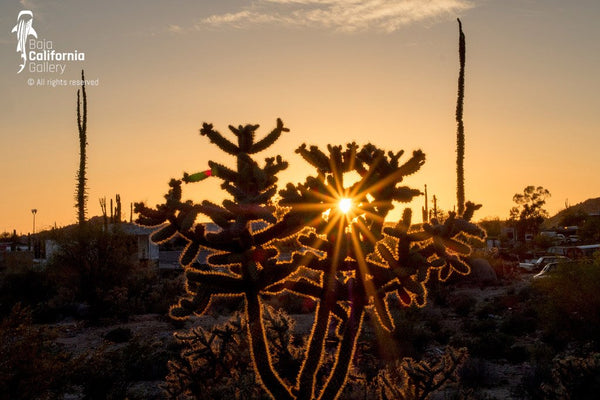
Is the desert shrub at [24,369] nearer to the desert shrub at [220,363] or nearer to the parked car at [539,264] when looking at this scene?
the desert shrub at [220,363]

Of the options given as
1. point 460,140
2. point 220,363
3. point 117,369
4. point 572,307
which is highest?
point 460,140

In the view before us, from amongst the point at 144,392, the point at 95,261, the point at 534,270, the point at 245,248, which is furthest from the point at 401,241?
the point at 534,270

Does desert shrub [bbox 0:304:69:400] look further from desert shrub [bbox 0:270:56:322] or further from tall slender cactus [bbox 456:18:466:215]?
tall slender cactus [bbox 456:18:466:215]

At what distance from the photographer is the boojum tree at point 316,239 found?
541 centimetres

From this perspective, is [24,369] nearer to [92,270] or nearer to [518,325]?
[518,325]

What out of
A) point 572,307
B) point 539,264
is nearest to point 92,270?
point 572,307

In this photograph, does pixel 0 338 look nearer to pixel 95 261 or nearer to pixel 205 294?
pixel 205 294

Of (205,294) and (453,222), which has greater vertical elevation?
(453,222)

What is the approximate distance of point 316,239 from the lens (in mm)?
5594

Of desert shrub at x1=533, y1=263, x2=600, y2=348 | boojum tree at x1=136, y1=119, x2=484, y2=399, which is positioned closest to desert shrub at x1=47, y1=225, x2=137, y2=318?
desert shrub at x1=533, y1=263, x2=600, y2=348

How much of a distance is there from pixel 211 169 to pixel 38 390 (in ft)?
11.4

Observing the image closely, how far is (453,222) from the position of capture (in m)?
5.68

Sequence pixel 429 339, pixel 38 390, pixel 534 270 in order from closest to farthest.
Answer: pixel 38 390
pixel 429 339
pixel 534 270

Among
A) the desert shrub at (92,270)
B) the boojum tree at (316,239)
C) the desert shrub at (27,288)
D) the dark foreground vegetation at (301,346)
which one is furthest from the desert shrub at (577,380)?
the desert shrub at (27,288)
